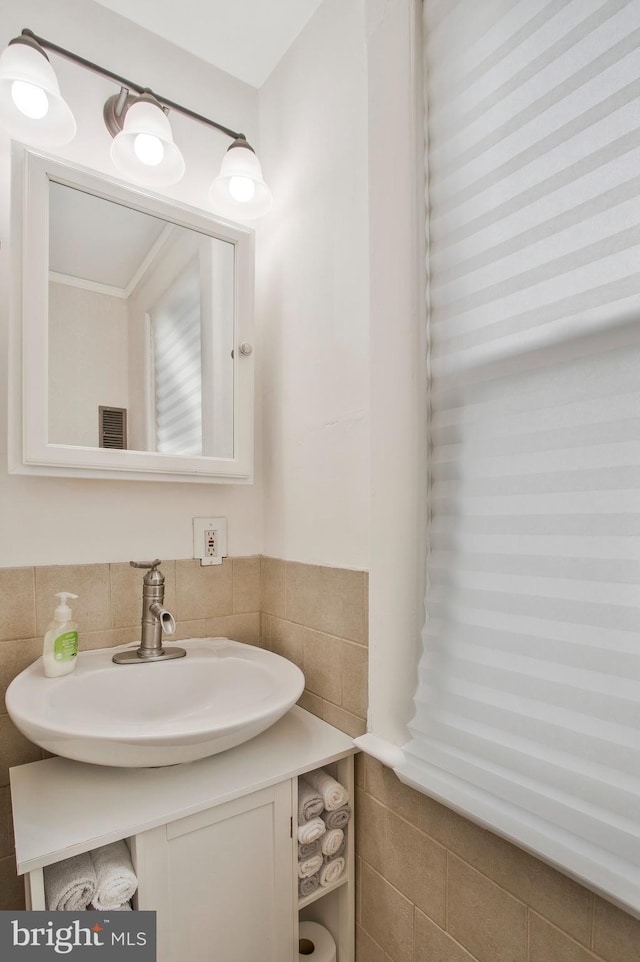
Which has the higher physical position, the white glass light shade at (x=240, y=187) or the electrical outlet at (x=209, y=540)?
the white glass light shade at (x=240, y=187)

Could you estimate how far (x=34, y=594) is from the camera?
43.8 inches

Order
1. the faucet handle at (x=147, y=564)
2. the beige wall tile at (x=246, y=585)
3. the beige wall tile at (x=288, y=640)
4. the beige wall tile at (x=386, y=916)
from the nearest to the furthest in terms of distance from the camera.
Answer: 1. the beige wall tile at (x=386, y=916)
2. the faucet handle at (x=147, y=564)
3. the beige wall tile at (x=288, y=640)
4. the beige wall tile at (x=246, y=585)

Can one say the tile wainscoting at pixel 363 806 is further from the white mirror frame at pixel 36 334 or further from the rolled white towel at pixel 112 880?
the rolled white towel at pixel 112 880

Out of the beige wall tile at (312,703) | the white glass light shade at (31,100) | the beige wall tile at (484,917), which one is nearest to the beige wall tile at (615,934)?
the beige wall tile at (484,917)

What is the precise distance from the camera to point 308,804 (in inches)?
39.3

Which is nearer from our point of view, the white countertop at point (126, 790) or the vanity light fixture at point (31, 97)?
the white countertop at point (126, 790)

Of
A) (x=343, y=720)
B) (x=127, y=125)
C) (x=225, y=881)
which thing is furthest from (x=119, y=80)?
(x=225, y=881)

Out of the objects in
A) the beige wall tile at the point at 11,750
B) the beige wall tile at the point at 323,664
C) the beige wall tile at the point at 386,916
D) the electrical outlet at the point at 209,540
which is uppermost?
the electrical outlet at the point at 209,540

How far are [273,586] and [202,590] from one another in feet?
0.63

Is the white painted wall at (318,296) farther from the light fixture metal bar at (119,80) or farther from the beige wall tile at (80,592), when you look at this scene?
the beige wall tile at (80,592)

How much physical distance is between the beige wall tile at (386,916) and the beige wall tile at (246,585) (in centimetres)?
66

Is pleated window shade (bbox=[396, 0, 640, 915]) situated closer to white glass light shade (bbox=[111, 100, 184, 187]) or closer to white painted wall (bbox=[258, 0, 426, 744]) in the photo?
white painted wall (bbox=[258, 0, 426, 744])

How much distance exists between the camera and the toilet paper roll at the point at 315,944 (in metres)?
1.07

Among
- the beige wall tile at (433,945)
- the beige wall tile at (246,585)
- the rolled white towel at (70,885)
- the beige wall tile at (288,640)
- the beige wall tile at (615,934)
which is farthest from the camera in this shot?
the beige wall tile at (246,585)
